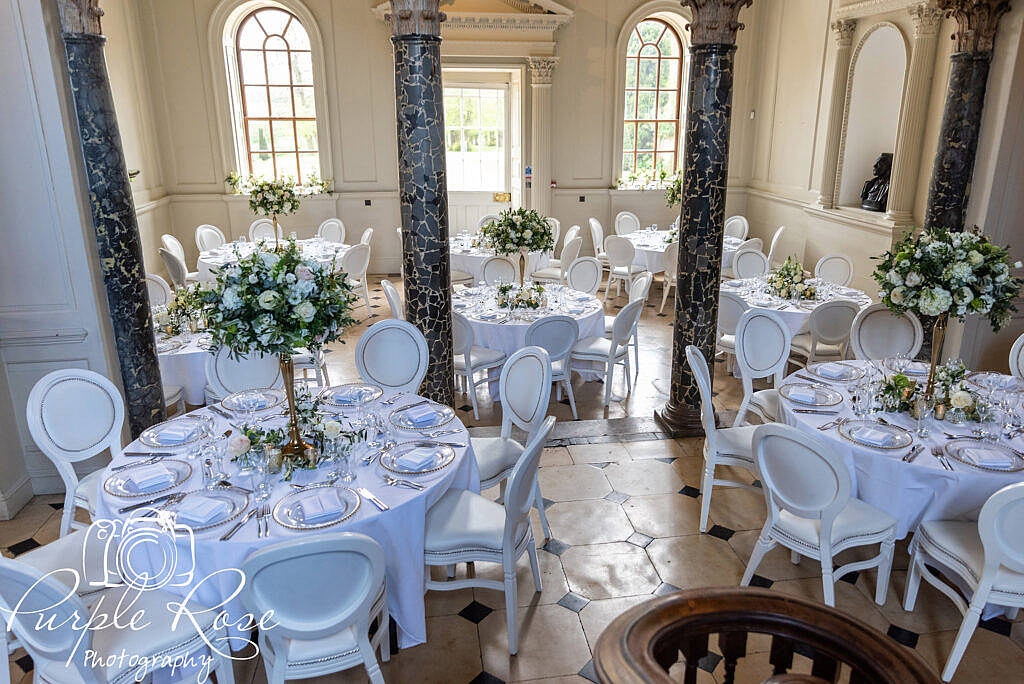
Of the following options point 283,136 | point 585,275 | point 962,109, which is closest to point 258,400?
point 585,275

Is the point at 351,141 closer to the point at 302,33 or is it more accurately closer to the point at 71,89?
the point at 302,33

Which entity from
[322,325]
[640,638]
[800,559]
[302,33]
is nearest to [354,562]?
[322,325]

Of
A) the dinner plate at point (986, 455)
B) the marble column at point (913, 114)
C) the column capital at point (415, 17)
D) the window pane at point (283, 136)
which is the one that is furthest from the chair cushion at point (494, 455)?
the window pane at point (283, 136)

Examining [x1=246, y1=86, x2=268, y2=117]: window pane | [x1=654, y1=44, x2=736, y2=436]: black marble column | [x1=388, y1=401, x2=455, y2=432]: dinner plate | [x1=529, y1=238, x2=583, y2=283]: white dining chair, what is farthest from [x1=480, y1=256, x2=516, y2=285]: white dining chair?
[x1=246, y1=86, x2=268, y2=117]: window pane

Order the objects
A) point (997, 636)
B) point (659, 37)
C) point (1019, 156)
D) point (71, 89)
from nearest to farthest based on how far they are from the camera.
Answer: point (997, 636) → point (71, 89) → point (1019, 156) → point (659, 37)

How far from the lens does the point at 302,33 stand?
9.70 meters

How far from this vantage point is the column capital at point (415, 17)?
419cm

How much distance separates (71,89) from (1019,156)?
651 centimetres

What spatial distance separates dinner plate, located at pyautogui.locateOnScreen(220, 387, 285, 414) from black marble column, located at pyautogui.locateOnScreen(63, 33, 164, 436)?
1.05m

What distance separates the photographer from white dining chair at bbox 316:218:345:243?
9.50 metres

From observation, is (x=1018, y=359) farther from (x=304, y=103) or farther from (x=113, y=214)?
(x=304, y=103)

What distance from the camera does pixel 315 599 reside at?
91.0 inches

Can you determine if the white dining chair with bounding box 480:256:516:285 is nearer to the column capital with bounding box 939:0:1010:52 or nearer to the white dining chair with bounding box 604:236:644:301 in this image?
the white dining chair with bounding box 604:236:644:301

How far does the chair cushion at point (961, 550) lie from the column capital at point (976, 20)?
393 centimetres
